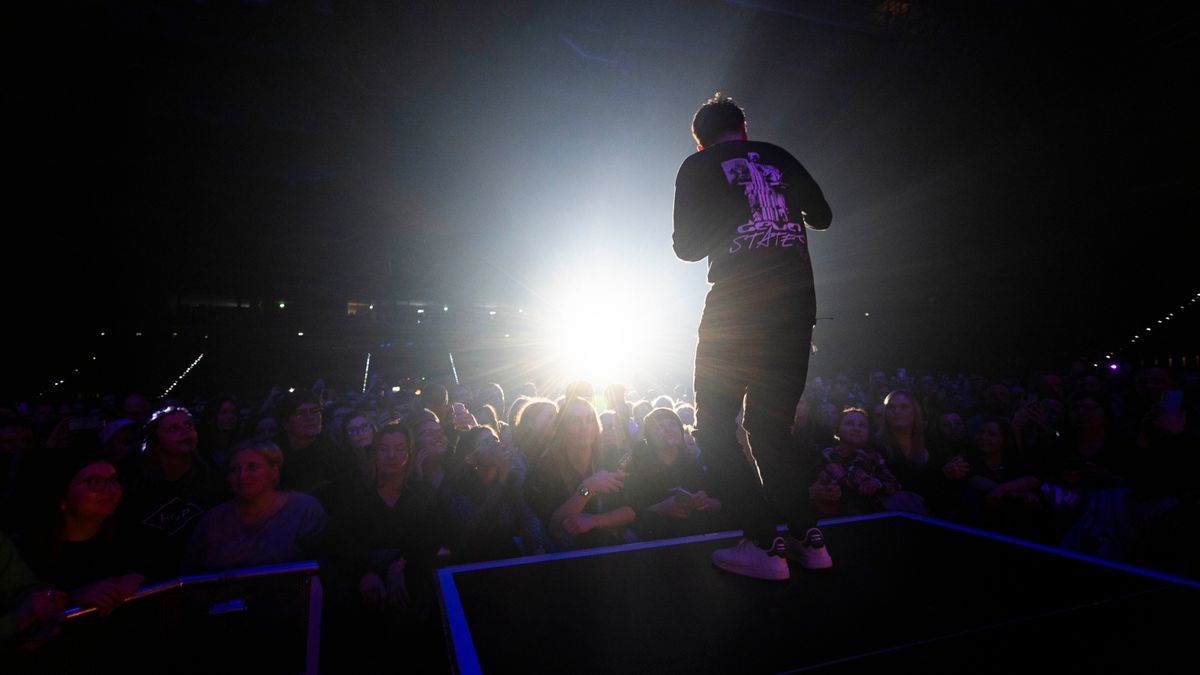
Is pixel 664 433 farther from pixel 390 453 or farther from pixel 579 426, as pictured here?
pixel 390 453

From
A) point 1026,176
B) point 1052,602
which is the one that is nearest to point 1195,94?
point 1026,176

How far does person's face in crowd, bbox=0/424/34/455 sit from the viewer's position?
12.9ft

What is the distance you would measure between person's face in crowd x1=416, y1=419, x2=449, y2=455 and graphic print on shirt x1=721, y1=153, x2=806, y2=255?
91.3 inches

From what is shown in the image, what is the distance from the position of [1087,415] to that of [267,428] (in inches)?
217

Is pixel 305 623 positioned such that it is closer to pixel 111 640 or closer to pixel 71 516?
pixel 111 640

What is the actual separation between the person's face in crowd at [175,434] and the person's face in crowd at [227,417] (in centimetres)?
163

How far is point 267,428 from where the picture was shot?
13.3ft

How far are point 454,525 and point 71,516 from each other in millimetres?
1535

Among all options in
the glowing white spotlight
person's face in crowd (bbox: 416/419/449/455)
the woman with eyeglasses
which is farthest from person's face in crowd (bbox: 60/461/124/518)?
the glowing white spotlight

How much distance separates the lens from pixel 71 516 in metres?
2.13

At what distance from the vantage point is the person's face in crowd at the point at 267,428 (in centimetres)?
393

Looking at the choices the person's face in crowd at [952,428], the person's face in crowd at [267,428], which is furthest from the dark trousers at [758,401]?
the person's face in crowd at [267,428]

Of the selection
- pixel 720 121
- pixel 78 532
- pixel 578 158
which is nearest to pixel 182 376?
pixel 578 158

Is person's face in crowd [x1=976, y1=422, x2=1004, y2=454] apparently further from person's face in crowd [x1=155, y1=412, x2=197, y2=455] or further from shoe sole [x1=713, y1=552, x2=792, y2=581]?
person's face in crowd [x1=155, y1=412, x2=197, y2=455]
